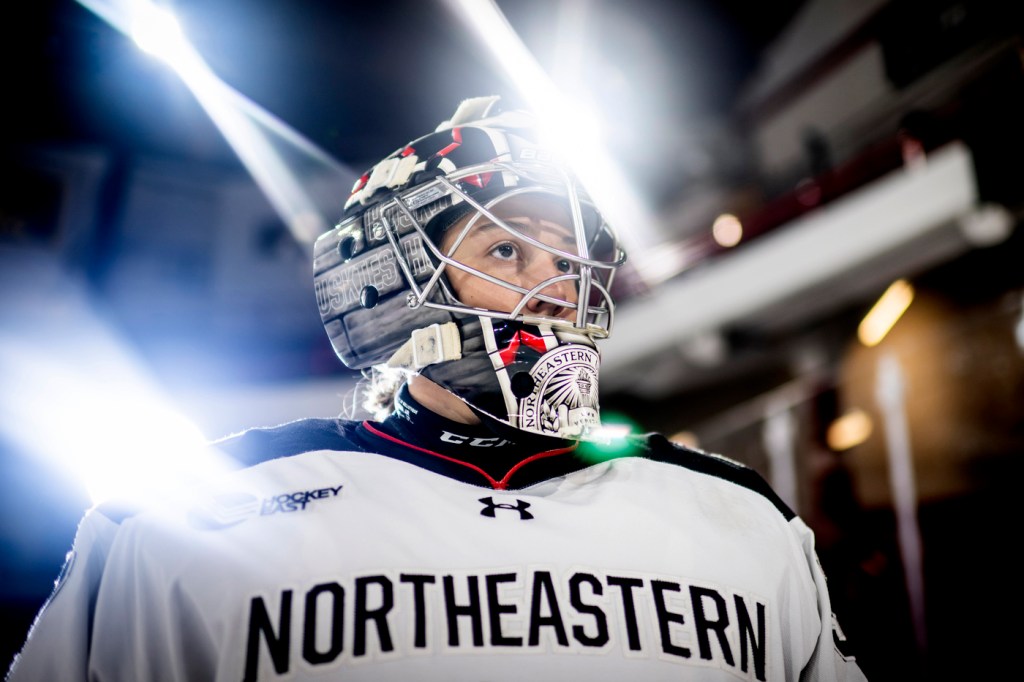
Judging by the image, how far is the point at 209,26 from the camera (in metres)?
5.23

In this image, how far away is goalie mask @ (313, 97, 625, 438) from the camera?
1.19 metres

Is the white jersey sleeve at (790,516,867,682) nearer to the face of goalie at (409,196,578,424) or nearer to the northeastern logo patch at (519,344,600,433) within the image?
the northeastern logo patch at (519,344,600,433)

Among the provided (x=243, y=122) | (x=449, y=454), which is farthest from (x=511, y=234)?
(x=243, y=122)

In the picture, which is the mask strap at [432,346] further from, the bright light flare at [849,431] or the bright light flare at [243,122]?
the bright light flare at [243,122]

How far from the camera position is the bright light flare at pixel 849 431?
3875 mm

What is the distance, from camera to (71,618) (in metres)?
0.95

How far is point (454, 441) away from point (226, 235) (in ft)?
29.8

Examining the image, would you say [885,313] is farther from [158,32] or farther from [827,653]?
[158,32]

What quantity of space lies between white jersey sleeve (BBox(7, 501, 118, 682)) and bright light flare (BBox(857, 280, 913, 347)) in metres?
4.23

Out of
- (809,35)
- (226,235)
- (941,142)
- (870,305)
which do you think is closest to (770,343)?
(870,305)

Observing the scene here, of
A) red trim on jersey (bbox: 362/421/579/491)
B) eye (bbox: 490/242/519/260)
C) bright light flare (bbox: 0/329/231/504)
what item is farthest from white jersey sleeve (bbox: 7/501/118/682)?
bright light flare (bbox: 0/329/231/504)

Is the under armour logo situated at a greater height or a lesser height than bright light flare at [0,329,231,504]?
lesser

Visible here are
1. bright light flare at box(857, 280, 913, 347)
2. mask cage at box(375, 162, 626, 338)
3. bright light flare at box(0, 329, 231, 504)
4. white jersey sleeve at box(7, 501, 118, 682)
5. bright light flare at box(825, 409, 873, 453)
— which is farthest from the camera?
bright light flare at box(0, 329, 231, 504)

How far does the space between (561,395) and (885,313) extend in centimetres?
382
